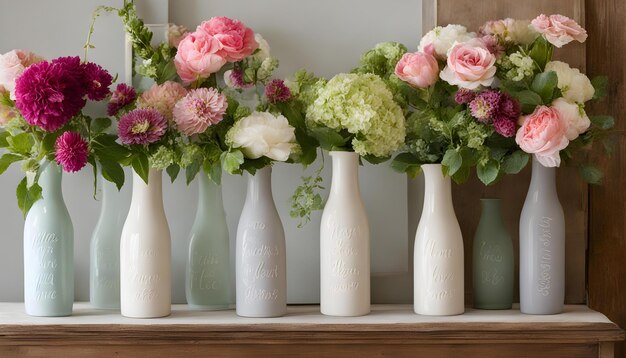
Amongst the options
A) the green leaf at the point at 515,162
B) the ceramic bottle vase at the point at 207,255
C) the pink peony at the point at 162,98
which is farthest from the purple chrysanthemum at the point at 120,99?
the green leaf at the point at 515,162

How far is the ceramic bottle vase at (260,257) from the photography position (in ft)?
5.89

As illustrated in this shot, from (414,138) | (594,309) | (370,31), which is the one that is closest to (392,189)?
(414,138)

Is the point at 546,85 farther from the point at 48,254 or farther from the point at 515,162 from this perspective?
the point at 48,254

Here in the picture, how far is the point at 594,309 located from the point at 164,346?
0.99m

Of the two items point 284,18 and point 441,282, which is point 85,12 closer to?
point 284,18

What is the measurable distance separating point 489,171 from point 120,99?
0.78 m

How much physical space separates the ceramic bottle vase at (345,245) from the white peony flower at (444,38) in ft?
0.93

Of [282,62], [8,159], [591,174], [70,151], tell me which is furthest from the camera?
[282,62]

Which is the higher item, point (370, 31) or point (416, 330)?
point (370, 31)

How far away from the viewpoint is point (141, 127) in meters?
1.72

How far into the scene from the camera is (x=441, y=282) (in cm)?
183

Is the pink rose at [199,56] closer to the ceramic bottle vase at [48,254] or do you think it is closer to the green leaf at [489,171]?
the ceramic bottle vase at [48,254]

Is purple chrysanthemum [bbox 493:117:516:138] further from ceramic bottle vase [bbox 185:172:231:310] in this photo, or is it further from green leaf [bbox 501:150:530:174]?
ceramic bottle vase [bbox 185:172:231:310]

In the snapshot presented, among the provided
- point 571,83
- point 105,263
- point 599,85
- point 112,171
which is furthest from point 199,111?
point 599,85
